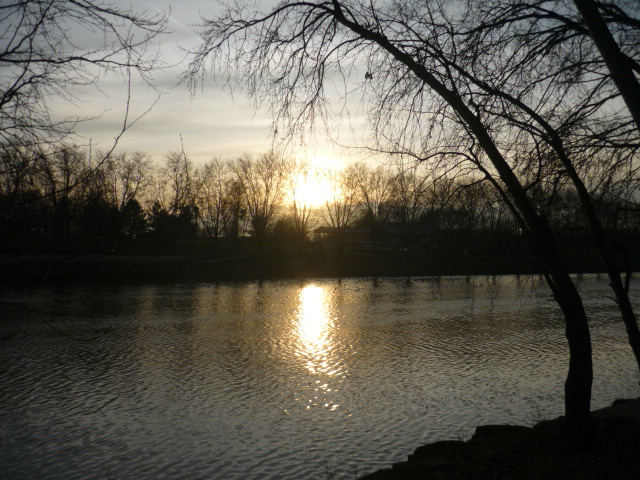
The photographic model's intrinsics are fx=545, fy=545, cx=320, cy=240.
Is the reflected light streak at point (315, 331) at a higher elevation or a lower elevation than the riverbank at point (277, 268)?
lower

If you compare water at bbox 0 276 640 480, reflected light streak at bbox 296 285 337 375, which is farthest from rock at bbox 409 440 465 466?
reflected light streak at bbox 296 285 337 375

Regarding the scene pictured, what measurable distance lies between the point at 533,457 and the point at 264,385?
6.53 metres

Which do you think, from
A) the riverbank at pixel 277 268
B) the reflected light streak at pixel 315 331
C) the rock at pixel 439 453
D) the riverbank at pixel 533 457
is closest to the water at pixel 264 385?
the reflected light streak at pixel 315 331

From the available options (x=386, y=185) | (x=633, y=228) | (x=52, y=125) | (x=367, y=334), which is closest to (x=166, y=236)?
(x=52, y=125)

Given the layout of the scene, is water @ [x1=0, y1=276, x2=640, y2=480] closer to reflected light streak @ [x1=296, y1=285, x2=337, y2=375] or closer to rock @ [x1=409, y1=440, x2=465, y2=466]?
reflected light streak @ [x1=296, y1=285, x2=337, y2=375]

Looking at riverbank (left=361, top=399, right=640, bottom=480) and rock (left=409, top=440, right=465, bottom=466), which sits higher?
riverbank (left=361, top=399, right=640, bottom=480)

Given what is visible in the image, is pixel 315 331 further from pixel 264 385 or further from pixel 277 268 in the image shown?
pixel 277 268

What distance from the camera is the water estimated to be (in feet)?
25.0

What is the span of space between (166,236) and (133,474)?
3.96 meters

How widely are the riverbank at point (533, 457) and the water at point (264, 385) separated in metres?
1.11

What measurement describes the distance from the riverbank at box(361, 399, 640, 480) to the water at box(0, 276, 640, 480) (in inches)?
43.5

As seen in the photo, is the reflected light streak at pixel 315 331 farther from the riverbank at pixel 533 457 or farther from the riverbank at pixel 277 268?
the riverbank at pixel 277 268

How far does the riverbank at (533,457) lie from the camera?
16.2 feet

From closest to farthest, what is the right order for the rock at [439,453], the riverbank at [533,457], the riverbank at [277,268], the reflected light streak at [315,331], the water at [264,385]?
the riverbank at [533,457]
the rock at [439,453]
the water at [264,385]
the reflected light streak at [315,331]
the riverbank at [277,268]
